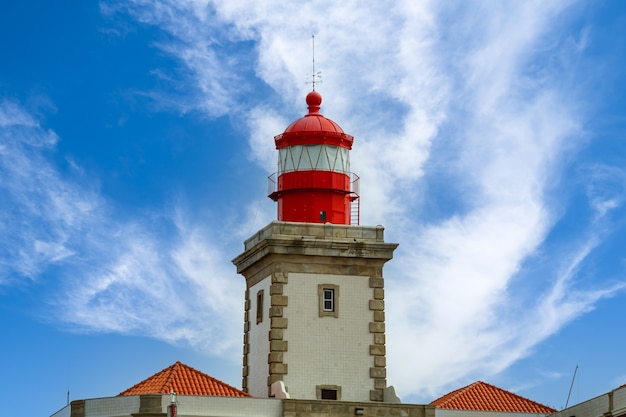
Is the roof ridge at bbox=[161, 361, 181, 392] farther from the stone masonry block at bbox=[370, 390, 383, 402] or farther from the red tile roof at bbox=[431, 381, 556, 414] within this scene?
the red tile roof at bbox=[431, 381, 556, 414]

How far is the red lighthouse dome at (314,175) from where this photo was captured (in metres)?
37.1

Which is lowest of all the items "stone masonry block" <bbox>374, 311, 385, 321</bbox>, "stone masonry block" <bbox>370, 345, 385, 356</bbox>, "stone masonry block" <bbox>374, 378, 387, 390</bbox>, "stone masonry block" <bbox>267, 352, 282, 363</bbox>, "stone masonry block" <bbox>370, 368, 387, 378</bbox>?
"stone masonry block" <bbox>374, 378, 387, 390</bbox>

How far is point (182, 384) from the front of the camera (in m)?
32.4

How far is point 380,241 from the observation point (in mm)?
36250

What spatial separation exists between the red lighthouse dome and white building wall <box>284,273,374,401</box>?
204 cm

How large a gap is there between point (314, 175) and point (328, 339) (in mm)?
4477

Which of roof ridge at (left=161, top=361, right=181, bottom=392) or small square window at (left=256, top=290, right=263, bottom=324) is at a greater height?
small square window at (left=256, top=290, right=263, bottom=324)

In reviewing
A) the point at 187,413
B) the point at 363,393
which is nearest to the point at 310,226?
the point at 363,393

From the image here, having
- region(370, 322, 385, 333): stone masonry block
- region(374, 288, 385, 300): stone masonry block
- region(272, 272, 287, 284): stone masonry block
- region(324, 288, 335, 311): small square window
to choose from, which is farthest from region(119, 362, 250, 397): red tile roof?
region(374, 288, 385, 300): stone masonry block

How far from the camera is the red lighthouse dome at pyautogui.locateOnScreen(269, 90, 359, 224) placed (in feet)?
122

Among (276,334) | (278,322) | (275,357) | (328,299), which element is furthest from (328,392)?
(328,299)

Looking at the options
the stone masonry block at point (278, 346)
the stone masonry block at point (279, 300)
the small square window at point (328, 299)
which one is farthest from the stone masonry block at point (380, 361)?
the stone masonry block at point (279, 300)

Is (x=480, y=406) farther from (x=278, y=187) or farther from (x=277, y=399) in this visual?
(x=278, y=187)

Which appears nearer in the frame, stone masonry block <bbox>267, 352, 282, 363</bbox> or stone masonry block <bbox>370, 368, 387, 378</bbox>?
stone masonry block <bbox>267, 352, 282, 363</bbox>
